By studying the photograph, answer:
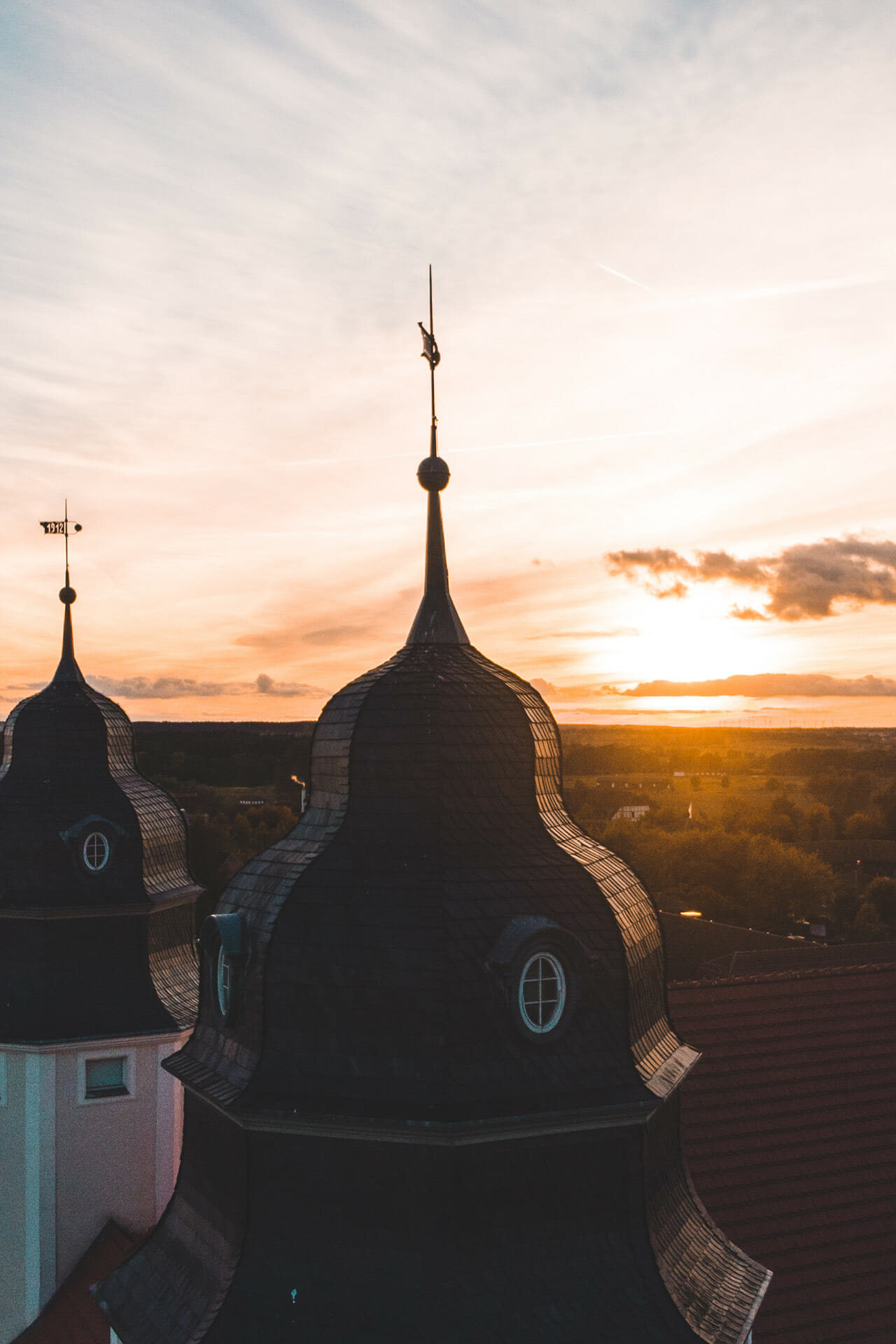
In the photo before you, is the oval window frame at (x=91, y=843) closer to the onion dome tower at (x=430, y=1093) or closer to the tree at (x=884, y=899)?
the onion dome tower at (x=430, y=1093)

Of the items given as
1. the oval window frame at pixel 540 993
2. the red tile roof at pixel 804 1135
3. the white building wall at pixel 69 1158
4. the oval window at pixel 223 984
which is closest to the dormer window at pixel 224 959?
the oval window at pixel 223 984

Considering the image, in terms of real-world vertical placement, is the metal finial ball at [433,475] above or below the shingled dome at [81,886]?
above

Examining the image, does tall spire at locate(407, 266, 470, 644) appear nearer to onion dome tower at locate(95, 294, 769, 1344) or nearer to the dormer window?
onion dome tower at locate(95, 294, 769, 1344)

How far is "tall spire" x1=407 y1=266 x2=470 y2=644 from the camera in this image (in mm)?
14711

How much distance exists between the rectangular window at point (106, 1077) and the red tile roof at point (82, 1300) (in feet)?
7.14

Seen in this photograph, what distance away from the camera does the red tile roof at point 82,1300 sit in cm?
1916

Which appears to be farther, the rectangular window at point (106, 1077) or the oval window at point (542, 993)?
the rectangular window at point (106, 1077)

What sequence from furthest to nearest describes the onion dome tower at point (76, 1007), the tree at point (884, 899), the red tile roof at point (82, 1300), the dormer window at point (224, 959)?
the tree at point (884, 899) → the onion dome tower at point (76, 1007) → the red tile roof at point (82, 1300) → the dormer window at point (224, 959)

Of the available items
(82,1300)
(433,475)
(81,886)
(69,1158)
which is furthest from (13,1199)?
(433,475)

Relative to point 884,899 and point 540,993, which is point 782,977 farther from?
point 884,899

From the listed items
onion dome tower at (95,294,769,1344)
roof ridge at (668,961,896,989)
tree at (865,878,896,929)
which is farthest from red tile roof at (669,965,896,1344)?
tree at (865,878,896,929)

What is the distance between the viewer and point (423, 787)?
12.9 metres

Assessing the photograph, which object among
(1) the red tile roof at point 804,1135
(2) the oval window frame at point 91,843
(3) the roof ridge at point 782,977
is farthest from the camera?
(2) the oval window frame at point 91,843

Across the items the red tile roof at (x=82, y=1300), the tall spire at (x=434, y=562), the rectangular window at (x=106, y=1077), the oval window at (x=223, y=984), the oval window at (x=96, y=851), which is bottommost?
the red tile roof at (x=82, y=1300)
